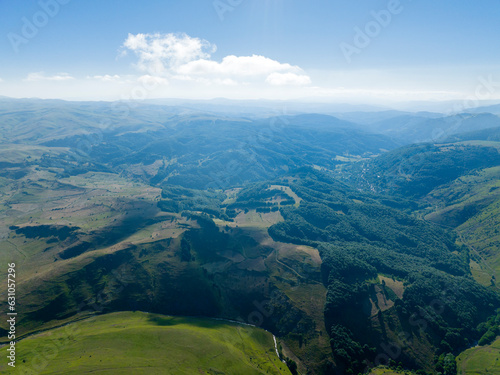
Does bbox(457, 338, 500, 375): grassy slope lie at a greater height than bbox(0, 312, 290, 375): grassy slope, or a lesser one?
lesser

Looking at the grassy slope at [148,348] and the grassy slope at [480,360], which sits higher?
the grassy slope at [148,348]

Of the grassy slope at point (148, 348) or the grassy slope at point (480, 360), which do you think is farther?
the grassy slope at point (480, 360)

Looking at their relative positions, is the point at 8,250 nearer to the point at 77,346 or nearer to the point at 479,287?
the point at 77,346

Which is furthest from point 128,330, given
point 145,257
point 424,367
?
point 424,367

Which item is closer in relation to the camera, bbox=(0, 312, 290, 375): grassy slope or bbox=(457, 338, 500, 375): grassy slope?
bbox=(0, 312, 290, 375): grassy slope
